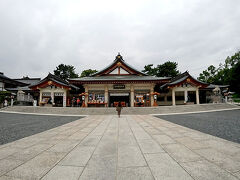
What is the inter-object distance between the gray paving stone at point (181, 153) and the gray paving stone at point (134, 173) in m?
0.87

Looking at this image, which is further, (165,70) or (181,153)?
(165,70)

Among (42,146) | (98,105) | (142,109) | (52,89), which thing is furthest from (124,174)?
(52,89)

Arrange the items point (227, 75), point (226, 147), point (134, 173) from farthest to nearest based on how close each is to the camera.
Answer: point (227, 75) → point (226, 147) → point (134, 173)

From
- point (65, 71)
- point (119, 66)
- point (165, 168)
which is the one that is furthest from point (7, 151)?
point (65, 71)

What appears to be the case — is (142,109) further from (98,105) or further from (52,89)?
(52,89)

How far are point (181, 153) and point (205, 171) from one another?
756 mm

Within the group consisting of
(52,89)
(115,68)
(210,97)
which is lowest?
(210,97)

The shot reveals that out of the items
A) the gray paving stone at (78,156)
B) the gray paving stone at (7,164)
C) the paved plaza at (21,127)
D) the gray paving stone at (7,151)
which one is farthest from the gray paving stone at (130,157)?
the paved plaza at (21,127)

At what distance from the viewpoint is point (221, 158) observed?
2.39 m

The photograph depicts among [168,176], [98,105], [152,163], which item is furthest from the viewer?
[98,105]

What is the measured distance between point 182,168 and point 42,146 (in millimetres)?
3660

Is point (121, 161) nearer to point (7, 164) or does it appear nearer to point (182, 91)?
point (7, 164)

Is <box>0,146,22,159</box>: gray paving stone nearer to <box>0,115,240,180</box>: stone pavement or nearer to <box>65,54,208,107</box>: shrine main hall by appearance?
<box>0,115,240,180</box>: stone pavement

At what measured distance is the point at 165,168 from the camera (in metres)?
2.04
